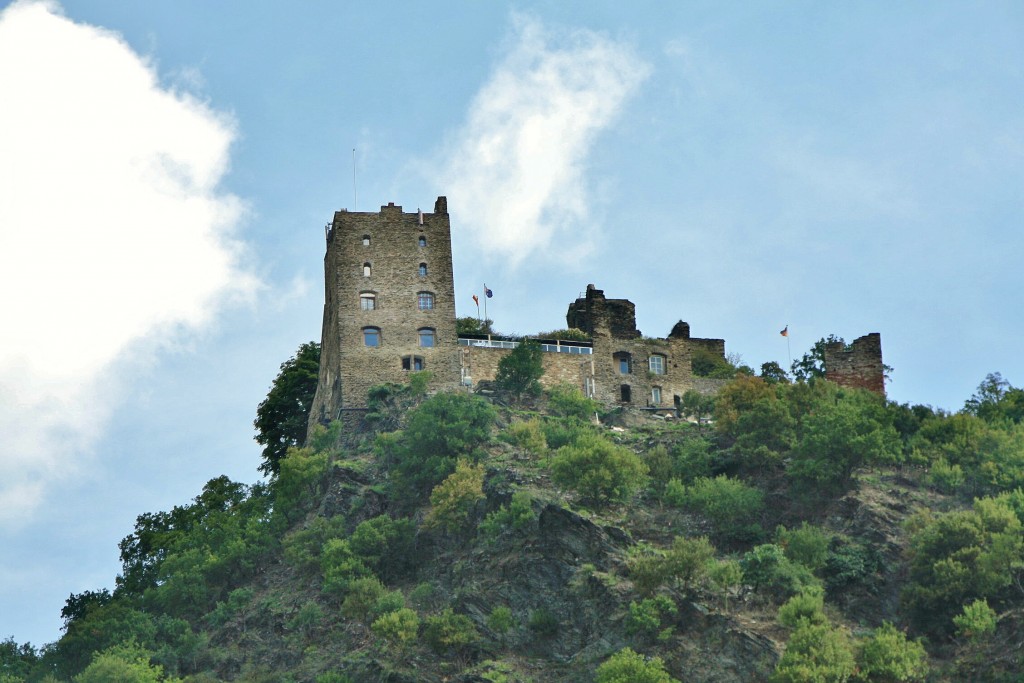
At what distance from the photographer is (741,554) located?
7250cm

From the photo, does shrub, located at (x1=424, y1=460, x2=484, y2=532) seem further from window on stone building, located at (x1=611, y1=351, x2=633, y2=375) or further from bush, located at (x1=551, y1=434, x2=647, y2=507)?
window on stone building, located at (x1=611, y1=351, x2=633, y2=375)

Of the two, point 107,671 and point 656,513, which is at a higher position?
point 656,513

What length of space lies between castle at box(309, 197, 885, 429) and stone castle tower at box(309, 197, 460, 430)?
0.16 ft

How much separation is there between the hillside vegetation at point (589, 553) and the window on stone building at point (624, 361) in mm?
6838

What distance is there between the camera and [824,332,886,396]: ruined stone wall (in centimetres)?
9625

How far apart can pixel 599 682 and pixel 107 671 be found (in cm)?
1979

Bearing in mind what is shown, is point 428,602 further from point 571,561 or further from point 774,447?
point 774,447

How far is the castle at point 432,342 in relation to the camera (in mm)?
89500

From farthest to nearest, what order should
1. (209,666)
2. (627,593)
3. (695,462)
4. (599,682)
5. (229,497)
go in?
1. (229,497)
2. (695,462)
3. (209,666)
4. (627,593)
5. (599,682)

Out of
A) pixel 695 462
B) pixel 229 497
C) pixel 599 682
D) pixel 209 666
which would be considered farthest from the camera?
pixel 229 497

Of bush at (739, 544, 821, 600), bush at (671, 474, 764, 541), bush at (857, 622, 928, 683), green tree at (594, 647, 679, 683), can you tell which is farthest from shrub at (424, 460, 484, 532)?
bush at (857, 622, 928, 683)

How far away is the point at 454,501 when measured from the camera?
7538cm

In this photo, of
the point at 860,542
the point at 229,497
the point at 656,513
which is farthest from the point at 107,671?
the point at 860,542

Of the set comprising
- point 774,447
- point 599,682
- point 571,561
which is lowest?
point 599,682
